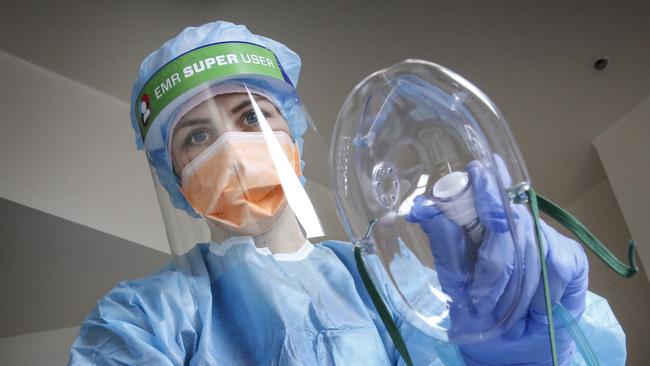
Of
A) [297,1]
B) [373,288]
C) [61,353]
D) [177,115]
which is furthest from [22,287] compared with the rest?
[373,288]

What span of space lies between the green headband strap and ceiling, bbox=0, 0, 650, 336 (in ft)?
2.15

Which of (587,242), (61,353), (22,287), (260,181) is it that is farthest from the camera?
(61,353)

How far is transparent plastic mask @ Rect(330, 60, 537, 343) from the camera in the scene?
796 millimetres

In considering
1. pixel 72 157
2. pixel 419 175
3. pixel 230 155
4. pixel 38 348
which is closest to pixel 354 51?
pixel 72 157

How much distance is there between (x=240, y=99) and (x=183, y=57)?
4.8 inches

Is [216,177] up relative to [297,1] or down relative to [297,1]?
down

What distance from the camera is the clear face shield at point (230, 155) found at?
37.3 inches

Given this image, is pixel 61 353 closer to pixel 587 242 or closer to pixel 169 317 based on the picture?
pixel 169 317

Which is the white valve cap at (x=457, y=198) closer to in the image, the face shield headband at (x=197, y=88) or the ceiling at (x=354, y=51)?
the face shield headband at (x=197, y=88)

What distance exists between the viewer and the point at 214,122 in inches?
40.6

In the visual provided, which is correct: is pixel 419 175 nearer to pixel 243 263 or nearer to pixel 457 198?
pixel 457 198

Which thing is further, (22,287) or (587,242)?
(22,287)

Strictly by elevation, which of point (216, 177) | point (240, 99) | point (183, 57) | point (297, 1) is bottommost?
point (216, 177)

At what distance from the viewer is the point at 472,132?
840 millimetres
